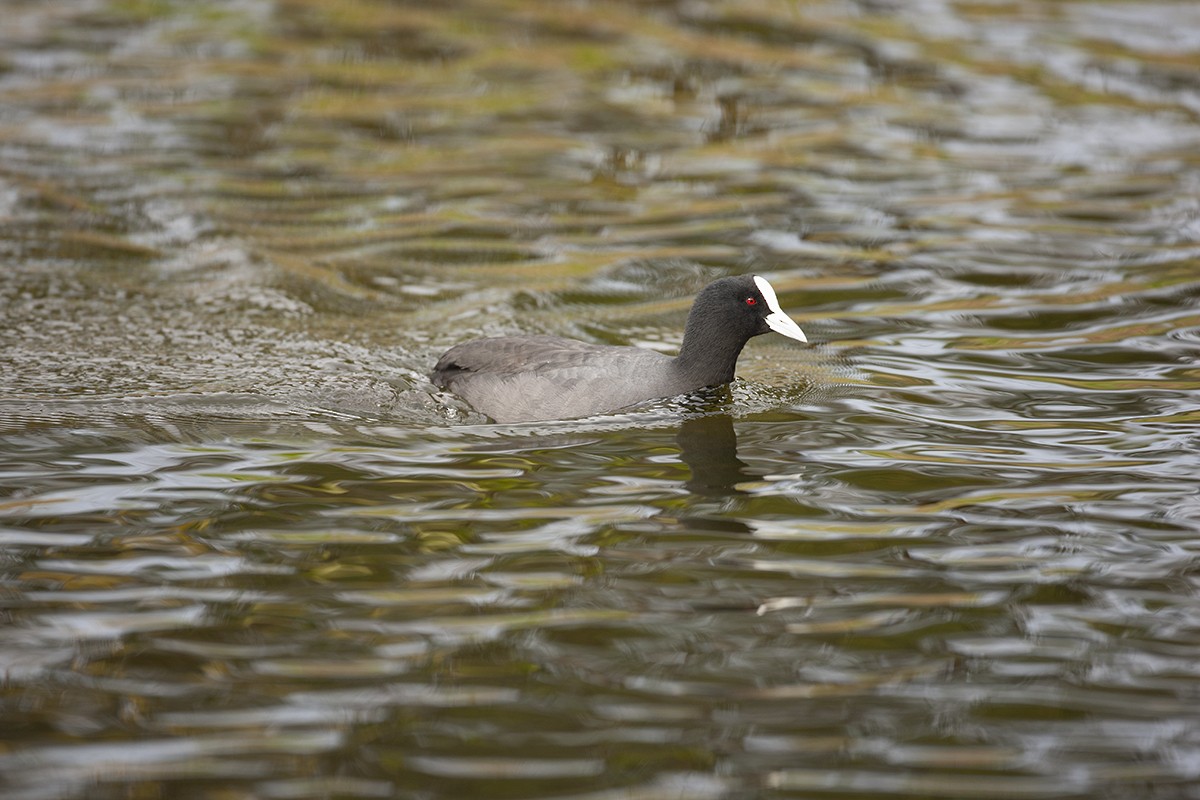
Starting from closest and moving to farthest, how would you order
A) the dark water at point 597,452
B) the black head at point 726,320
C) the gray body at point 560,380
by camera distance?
1. the dark water at point 597,452
2. the gray body at point 560,380
3. the black head at point 726,320

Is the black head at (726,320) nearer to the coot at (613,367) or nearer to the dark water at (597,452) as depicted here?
the coot at (613,367)

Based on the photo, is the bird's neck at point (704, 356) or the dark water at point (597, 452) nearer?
the dark water at point (597, 452)

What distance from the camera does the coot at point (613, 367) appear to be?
683 cm

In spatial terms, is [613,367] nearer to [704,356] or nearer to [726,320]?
[704,356]

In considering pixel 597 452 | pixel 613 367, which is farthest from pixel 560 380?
pixel 597 452

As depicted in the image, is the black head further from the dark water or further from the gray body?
the dark water

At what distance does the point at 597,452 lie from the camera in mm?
6445

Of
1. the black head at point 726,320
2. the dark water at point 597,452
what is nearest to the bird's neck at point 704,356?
the black head at point 726,320

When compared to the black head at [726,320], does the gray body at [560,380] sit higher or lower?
lower

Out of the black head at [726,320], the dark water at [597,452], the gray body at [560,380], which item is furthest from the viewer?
the black head at [726,320]

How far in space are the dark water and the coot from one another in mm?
181

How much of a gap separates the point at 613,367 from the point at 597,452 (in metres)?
0.63

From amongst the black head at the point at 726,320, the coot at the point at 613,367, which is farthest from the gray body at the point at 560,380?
the black head at the point at 726,320

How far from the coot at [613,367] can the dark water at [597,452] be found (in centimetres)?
18
